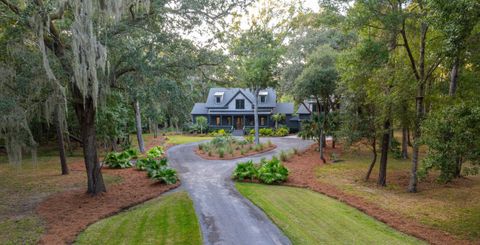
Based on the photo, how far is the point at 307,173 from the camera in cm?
1491

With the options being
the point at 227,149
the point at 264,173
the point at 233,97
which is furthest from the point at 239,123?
the point at 264,173

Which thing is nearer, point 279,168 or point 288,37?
point 279,168

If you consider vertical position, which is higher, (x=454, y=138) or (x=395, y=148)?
(x=454, y=138)

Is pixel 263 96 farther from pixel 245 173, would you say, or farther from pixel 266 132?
pixel 245 173

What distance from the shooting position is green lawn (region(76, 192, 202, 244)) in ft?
22.7

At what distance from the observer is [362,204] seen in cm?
993

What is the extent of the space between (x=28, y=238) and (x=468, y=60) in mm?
13574

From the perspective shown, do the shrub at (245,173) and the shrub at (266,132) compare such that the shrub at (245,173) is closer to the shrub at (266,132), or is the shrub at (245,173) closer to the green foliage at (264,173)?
the green foliage at (264,173)

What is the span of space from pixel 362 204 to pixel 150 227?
23.6 ft

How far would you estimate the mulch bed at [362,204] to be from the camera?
7.42 meters

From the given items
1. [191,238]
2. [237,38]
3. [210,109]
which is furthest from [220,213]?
[210,109]

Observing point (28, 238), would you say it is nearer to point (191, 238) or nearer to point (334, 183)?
point (191, 238)

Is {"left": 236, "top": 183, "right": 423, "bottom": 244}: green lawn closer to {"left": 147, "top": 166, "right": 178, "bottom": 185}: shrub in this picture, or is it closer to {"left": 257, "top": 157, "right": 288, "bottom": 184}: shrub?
{"left": 257, "top": 157, "right": 288, "bottom": 184}: shrub

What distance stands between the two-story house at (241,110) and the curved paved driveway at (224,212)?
77.5 ft
